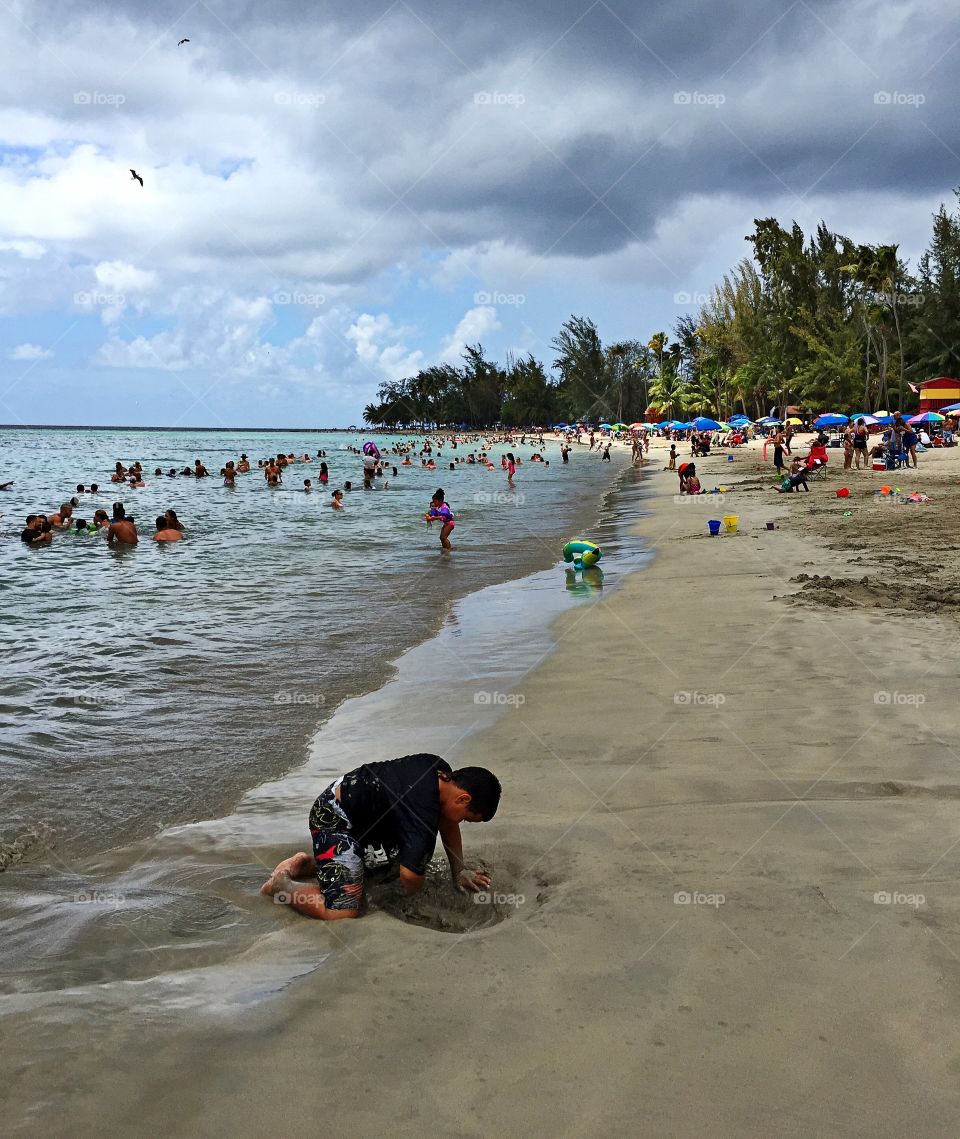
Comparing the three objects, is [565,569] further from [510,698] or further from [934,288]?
[934,288]

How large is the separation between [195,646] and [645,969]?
8125 millimetres

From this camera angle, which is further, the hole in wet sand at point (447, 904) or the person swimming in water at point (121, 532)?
the person swimming in water at point (121, 532)

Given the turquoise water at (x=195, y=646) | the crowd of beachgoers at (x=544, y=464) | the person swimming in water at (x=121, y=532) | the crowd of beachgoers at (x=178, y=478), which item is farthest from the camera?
the crowd of beachgoers at (x=544, y=464)

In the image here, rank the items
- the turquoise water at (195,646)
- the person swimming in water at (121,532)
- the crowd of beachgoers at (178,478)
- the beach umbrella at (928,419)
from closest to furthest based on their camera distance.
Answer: the turquoise water at (195,646)
the person swimming in water at (121,532)
the crowd of beachgoers at (178,478)
the beach umbrella at (928,419)

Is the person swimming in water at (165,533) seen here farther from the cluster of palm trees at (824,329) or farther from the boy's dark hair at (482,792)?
the cluster of palm trees at (824,329)

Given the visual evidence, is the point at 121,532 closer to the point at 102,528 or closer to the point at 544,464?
the point at 102,528

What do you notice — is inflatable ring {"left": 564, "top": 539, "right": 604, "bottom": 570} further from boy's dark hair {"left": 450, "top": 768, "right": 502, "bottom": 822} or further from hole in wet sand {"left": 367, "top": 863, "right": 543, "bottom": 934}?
boy's dark hair {"left": 450, "top": 768, "right": 502, "bottom": 822}

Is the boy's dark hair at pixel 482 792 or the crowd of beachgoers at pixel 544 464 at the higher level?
the crowd of beachgoers at pixel 544 464

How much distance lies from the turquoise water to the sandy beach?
1661 mm

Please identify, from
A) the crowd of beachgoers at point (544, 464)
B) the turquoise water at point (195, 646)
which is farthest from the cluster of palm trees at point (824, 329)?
the turquoise water at point (195, 646)

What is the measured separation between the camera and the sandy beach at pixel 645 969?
8.75 feet

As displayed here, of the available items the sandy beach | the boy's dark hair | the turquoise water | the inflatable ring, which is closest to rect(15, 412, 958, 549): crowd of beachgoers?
the turquoise water

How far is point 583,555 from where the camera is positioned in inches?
583

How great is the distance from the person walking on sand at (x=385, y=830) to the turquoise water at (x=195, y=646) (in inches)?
67.4
